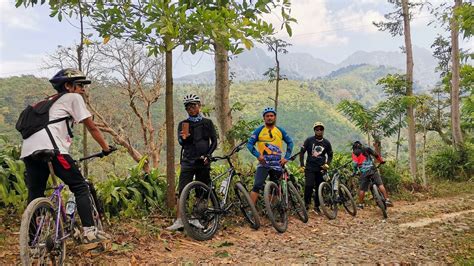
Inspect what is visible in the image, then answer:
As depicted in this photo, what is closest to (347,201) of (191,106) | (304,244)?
(304,244)

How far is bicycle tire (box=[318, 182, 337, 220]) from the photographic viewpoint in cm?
879

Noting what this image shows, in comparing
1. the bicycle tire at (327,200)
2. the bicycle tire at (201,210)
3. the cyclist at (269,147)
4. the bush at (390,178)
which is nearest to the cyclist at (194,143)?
the bicycle tire at (201,210)

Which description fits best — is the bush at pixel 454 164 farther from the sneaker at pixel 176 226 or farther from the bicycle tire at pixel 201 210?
the sneaker at pixel 176 226

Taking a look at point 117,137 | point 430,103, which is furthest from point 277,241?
point 430,103

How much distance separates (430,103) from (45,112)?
30807 mm

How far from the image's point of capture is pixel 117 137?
21.8m

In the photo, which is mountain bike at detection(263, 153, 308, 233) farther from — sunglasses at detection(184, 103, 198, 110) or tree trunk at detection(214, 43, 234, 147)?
tree trunk at detection(214, 43, 234, 147)

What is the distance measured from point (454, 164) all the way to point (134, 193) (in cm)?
1667

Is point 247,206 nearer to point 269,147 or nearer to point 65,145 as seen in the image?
point 269,147

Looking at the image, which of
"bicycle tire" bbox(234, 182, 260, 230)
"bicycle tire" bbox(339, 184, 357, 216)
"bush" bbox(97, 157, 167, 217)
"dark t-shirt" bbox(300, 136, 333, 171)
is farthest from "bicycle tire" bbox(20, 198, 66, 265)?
"bicycle tire" bbox(339, 184, 357, 216)

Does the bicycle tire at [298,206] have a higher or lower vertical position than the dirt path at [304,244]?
higher

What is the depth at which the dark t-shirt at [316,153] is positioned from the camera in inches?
361

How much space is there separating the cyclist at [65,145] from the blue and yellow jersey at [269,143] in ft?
11.9

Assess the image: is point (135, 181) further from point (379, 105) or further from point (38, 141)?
point (379, 105)
